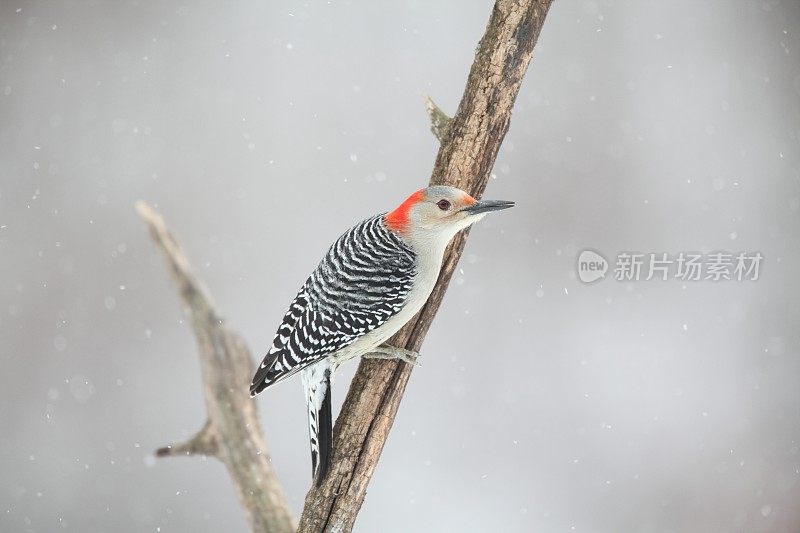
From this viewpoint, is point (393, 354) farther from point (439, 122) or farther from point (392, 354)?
point (439, 122)

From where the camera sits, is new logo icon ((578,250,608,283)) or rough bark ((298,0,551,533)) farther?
new logo icon ((578,250,608,283))

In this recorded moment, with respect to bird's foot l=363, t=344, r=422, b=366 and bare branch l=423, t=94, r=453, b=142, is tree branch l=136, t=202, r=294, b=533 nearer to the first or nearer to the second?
bird's foot l=363, t=344, r=422, b=366

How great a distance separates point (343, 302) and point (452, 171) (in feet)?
1.41

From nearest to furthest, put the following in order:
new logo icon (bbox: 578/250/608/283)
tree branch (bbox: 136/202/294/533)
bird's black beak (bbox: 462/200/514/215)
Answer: bird's black beak (bbox: 462/200/514/215) < tree branch (bbox: 136/202/294/533) < new logo icon (bbox: 578/250/608/283)

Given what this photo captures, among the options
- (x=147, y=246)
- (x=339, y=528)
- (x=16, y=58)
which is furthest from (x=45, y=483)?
(x=339, y=528)

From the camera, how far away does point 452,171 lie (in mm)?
2047

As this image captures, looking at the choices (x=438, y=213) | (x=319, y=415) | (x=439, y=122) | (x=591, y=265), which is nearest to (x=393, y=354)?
(x=319, y=415)

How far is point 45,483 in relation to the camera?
362 cm

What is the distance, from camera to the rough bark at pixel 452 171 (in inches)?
78.4

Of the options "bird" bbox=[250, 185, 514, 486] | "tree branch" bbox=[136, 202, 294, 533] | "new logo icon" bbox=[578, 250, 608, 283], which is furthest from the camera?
"new logo icon" bbox=[578, 250, 608, 283]

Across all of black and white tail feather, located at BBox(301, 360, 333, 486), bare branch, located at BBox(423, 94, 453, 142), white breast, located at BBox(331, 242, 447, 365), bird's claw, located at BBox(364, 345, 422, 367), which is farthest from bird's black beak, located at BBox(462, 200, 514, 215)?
black and white tail feather, located at BBox(301, 360, 333, 486)

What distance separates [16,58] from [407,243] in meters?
2.34

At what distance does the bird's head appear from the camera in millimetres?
1897

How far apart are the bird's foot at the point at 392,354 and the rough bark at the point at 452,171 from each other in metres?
0.02
